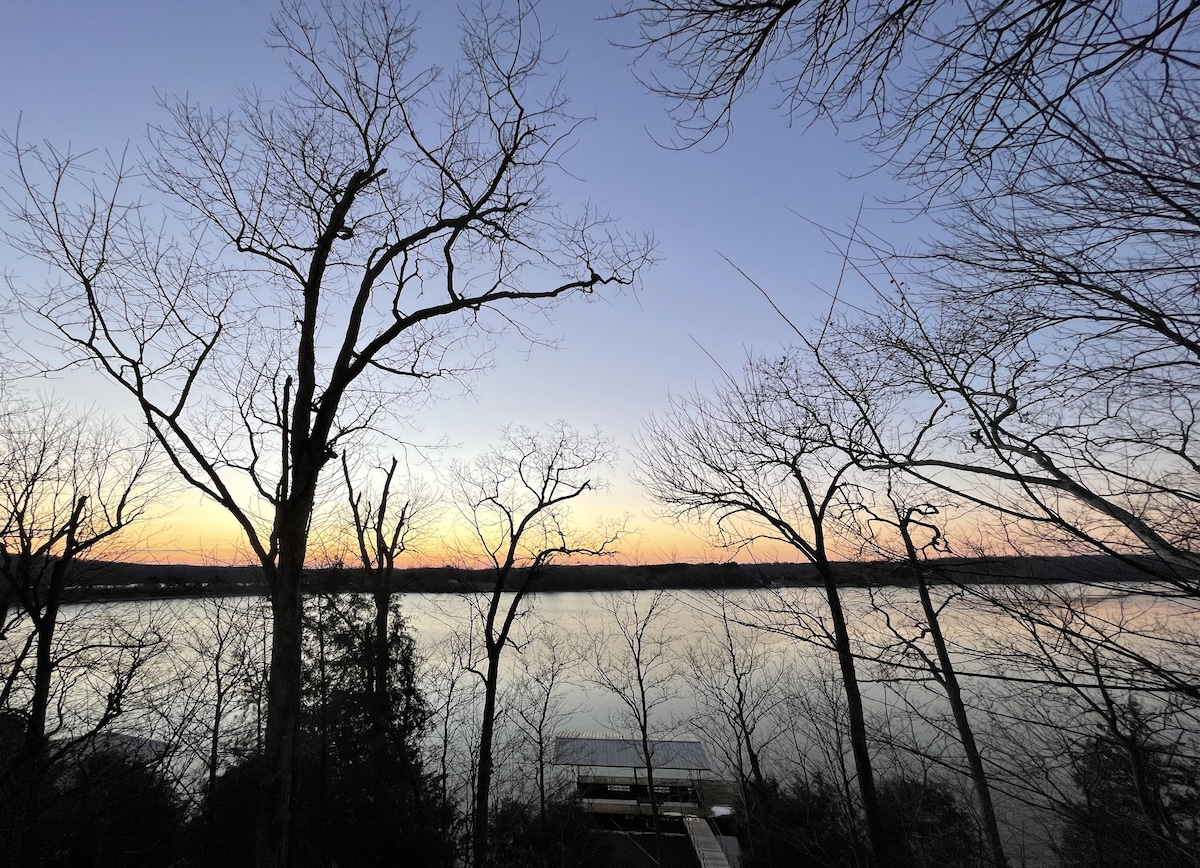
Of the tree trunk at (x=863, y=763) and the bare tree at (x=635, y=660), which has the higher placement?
the tree trunk at (x=863, y=763)

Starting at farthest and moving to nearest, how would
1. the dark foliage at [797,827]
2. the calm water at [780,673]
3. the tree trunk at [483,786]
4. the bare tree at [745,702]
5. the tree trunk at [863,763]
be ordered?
the bare tree at [745,702], the dark foliage at [797,827], the tree trunk at [483,786], the tree trunk at [863,763], the calm water at [780,673]

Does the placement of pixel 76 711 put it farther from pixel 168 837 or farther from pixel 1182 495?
pixel 1182 495

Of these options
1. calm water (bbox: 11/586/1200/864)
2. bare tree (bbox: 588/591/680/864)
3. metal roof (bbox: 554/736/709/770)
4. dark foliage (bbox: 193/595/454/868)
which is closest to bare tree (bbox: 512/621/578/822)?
calm water (bbox: 11/586/1200/864)

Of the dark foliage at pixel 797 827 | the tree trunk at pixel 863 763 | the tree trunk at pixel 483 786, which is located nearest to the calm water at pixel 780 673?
the tree trunk at pixel 863 763

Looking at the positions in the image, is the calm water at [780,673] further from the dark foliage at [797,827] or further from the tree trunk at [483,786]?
the tree trunk at [483,786]

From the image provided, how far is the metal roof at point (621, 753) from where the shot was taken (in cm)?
A: 2611

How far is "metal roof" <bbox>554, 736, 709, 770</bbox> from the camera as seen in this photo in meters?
26.1

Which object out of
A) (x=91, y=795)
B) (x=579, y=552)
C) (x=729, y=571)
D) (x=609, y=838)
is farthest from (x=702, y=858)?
(x=91, y=795)

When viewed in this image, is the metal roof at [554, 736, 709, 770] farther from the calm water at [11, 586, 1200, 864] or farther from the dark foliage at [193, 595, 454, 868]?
the dark foliage at [193, 595, 454, 868]

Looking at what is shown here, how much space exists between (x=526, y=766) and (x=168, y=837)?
16.1 metres

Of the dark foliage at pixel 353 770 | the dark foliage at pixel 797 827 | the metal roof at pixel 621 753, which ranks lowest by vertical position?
the metal roof at pixel 621 753

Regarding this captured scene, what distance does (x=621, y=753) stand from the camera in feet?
90.0

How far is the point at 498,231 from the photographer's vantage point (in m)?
Result: 5.71

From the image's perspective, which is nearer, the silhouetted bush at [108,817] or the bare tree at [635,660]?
the silhouetted bush at [108,817]
